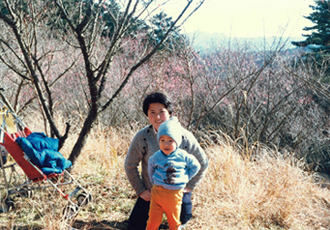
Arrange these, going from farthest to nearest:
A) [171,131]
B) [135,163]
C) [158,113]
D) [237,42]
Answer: [237,42]
[135,163]
[158,113]
[171,131]

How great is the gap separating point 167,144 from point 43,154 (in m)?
1.34

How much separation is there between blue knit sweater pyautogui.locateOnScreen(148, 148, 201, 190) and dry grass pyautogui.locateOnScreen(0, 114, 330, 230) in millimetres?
884

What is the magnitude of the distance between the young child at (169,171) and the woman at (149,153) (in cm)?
24

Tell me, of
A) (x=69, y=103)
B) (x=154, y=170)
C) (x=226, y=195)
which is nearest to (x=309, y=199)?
(x=226, y=195)

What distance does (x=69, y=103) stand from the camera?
964 cm

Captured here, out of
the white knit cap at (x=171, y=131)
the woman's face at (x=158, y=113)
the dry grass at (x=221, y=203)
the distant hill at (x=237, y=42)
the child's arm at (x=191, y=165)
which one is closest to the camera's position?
the white knit cap at (x=171, y=131)

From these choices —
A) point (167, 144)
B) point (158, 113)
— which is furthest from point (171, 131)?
point (158, 113)

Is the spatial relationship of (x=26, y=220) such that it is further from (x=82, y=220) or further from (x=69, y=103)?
(x=69, y=103)

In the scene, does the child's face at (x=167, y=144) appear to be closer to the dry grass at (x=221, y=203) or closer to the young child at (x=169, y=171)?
the young child at (x=169, y=171)

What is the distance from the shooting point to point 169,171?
2.20m

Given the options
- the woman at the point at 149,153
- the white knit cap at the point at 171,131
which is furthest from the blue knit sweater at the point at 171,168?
Answer: the woman at the point at 149,153

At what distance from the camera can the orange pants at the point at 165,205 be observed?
2248 mm

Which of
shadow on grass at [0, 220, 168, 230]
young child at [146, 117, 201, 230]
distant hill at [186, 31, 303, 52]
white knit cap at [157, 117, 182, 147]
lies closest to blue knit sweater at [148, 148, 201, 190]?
young child at [146, 117, 201, 230]

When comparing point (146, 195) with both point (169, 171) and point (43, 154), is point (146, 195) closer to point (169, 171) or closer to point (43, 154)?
point (169, 171)
